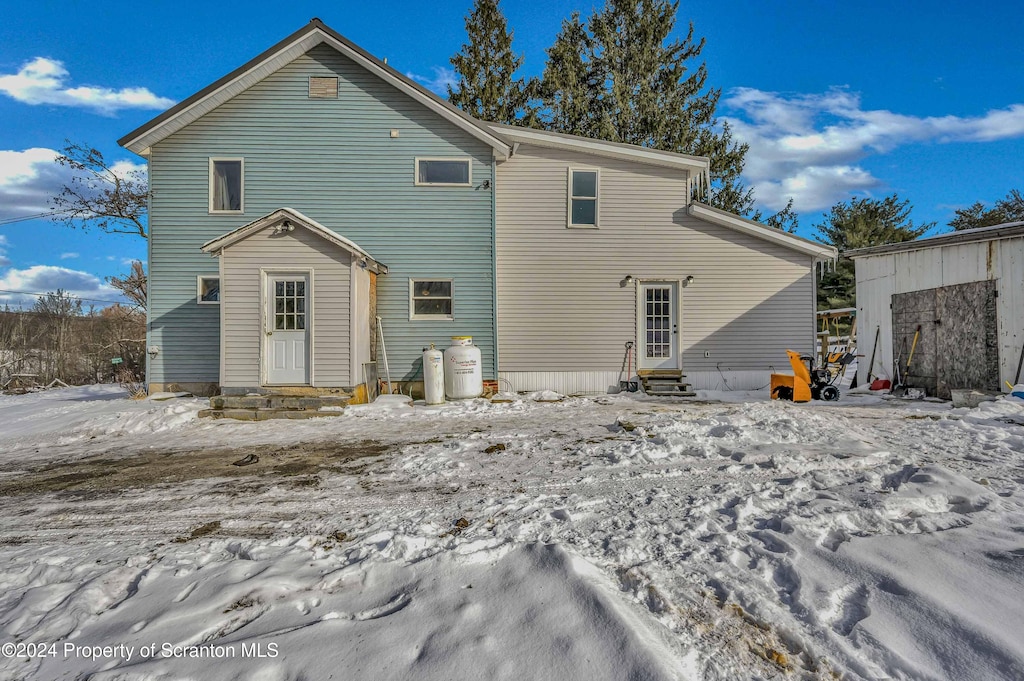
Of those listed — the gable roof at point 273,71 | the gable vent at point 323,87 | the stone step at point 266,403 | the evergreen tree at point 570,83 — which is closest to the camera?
the stone step at point 266,403

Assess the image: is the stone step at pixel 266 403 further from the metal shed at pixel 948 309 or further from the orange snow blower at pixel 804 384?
the metal shed at pixel 948 309

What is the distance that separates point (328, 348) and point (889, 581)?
877 cm

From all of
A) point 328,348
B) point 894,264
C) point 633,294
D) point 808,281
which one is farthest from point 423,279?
point 894,264

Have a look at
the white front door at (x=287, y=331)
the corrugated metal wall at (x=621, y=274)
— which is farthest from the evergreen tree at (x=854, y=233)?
the white front door at (x=287, y=331)

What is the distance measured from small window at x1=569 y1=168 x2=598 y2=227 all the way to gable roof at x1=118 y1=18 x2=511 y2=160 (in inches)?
70.1

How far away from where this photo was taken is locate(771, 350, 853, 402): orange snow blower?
9.67 m

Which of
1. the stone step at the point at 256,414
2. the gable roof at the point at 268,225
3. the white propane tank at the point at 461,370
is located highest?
the gable roof at the point at 268,225

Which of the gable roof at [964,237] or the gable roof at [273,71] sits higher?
the gable roof at [273,71]

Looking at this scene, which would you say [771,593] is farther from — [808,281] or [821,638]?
[808,281]

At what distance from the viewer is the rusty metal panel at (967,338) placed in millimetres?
9664

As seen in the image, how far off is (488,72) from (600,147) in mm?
12255

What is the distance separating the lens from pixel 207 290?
1084cm

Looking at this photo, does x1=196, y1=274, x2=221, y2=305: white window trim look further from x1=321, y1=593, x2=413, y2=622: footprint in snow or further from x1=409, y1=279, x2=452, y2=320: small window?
x1=321, y1=593, x2=413, y2=622: footprint in snow

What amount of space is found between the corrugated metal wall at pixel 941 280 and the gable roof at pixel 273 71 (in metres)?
9.36
